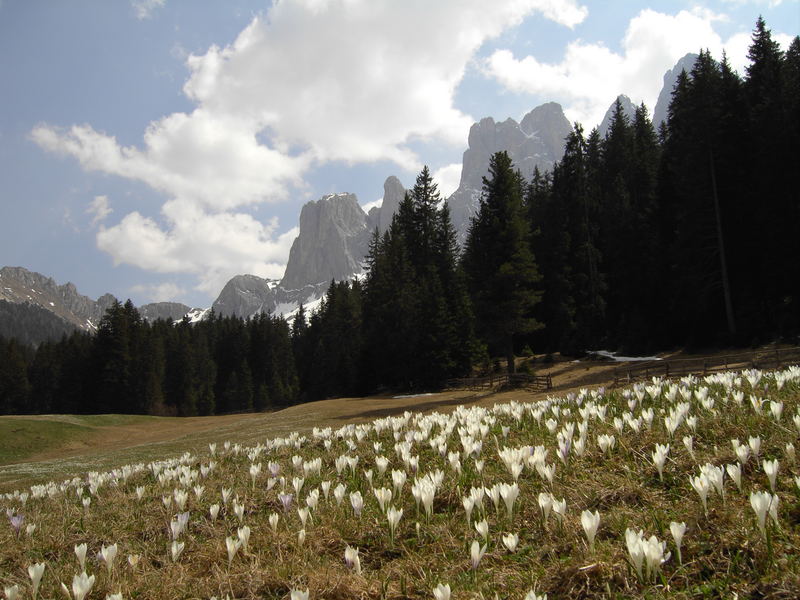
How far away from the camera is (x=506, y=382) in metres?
35.1

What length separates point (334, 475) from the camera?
4.94 metres

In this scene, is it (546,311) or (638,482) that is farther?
(546,311)

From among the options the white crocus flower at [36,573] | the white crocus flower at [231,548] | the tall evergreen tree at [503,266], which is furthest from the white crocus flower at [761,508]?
the tall evergreen tree at [503,266]

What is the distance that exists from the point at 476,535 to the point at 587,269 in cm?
5321

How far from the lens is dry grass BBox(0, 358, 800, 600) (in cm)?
232

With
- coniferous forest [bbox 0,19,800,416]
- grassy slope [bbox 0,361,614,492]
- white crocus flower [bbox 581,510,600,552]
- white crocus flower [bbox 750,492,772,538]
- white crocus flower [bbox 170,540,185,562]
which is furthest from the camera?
coniferous forest [bbox 0,19,800,416]

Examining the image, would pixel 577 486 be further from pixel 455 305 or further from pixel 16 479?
pixel 455 305

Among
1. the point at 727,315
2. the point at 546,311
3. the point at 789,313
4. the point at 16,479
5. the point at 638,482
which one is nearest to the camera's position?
the point at 638,482

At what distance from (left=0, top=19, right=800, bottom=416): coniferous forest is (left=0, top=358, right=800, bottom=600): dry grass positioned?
33.2 m

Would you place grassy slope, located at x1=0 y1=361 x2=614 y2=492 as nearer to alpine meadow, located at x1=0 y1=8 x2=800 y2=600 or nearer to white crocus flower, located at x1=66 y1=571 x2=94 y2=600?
alpine meadow, located at x1=0 y1=8 x2=800 y2=600

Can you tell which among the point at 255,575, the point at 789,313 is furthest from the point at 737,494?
the point at 789,313

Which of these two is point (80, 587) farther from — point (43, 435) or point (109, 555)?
point (43, 435)

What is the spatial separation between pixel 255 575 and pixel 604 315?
52.3 meters

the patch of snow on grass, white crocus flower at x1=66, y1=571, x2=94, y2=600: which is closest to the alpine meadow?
white crocus flower at x1=66, y1=571, x2=94, y2=600
